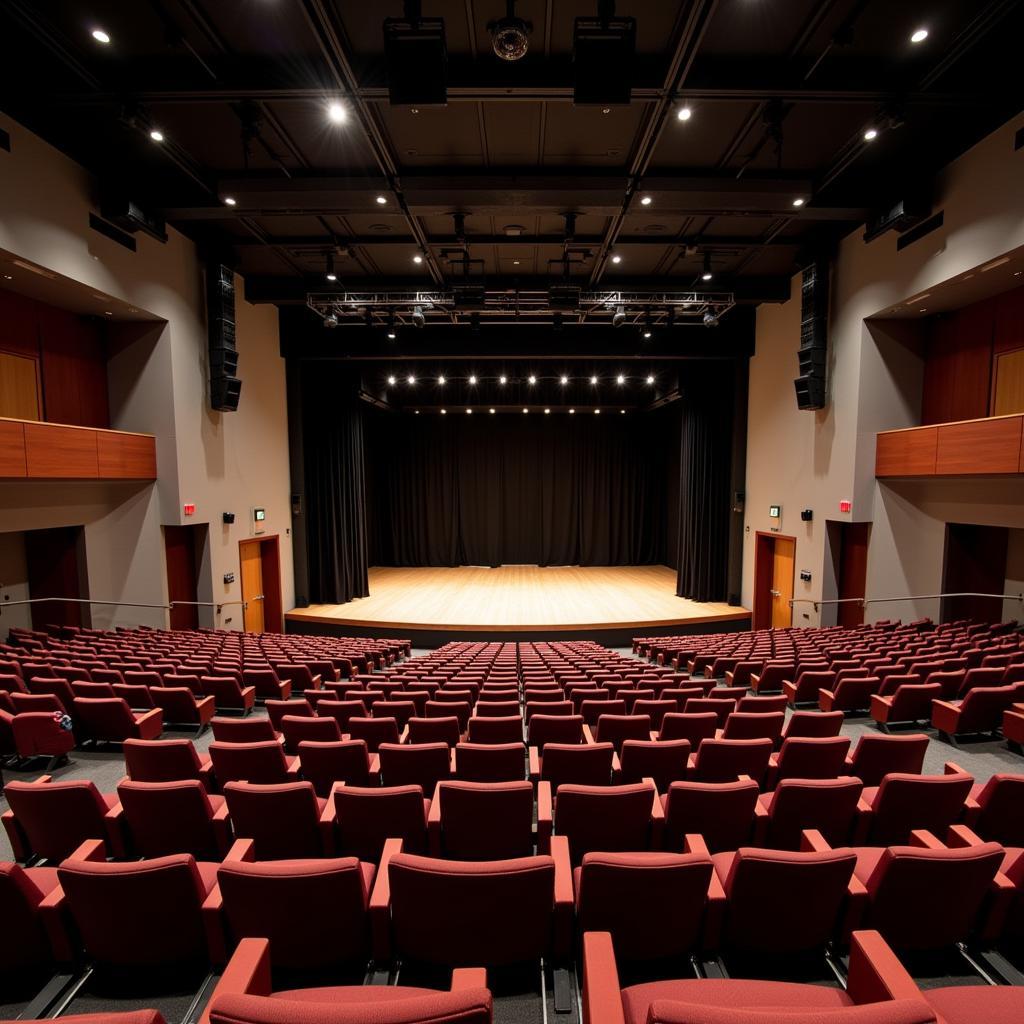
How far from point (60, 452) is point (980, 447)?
13497mm

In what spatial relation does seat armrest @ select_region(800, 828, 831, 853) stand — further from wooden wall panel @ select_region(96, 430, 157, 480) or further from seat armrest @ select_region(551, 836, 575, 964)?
wooden wall panel @ select_region(96, 430, 157, 480)

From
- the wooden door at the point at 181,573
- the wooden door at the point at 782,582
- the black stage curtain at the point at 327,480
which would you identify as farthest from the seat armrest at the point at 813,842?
the black stage curtain at the point at 327,480

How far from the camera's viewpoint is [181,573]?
10.9 m

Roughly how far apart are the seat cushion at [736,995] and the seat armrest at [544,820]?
981 millimetres

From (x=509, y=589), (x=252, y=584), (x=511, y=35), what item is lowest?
(x=509, y=589)

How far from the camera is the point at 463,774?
3398 millimetres

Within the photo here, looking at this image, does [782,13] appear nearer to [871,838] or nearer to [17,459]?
[871,838]

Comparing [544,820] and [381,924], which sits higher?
[381,924]

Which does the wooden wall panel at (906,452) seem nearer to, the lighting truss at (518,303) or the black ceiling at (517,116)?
the black ceiling at (517,116)

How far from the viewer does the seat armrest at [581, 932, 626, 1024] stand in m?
1.41

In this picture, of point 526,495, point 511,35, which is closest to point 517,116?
point 511,35

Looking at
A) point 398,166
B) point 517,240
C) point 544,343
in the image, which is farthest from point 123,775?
point 544,343

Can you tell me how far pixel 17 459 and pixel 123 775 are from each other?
5.61 metres

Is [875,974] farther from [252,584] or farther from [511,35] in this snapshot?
[252,584]
